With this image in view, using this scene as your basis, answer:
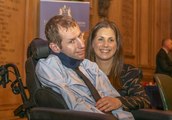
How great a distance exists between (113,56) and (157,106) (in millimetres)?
2150

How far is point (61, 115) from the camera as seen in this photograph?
1613 mm

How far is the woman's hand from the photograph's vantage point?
185cm

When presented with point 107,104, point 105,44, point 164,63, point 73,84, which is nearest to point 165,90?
point 105,44

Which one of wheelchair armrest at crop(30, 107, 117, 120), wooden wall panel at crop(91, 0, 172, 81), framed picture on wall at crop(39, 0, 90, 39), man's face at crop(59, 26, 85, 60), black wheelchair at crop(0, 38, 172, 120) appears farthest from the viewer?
wooden wall panel at crop(91, 0, 172, 81)

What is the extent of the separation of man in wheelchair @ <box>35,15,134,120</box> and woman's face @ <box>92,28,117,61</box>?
28 cm

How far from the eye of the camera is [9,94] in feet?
11.8

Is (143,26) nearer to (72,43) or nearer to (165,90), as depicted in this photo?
(165,90)

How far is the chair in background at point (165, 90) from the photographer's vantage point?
253cm

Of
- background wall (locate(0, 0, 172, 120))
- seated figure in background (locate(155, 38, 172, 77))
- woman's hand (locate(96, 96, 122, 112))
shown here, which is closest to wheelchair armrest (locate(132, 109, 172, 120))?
woman's hand (locate(96, 96, 122, 112))

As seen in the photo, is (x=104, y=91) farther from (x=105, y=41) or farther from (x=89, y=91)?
(x=105, y=41)

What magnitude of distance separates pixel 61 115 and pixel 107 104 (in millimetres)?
348

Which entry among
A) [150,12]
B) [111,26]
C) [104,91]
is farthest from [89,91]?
[150,12]

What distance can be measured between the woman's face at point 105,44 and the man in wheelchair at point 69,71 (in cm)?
28

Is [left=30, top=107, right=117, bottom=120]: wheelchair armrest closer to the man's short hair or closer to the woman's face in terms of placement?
the man's short hair
